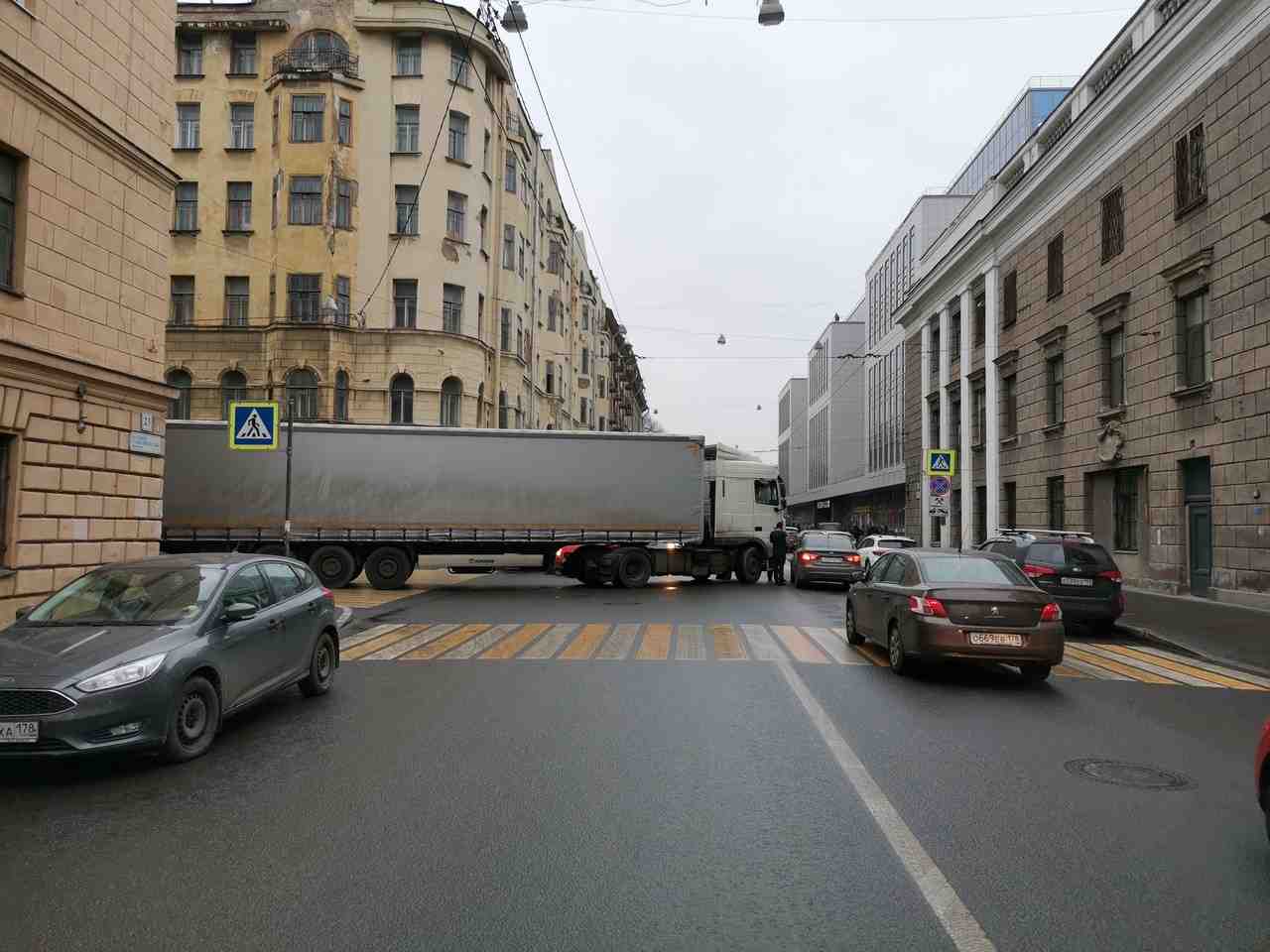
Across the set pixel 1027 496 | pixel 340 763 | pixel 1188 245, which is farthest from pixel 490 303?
pixel 340 763

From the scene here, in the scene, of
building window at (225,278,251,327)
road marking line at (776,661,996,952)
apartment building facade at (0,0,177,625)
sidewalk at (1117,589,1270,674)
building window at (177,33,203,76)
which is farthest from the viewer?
building window at (177,33,203,76)

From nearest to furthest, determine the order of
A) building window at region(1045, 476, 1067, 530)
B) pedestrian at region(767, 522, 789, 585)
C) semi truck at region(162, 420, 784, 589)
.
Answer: semi truck at region(162, 420, 784, 589)
pedestrian at region(767, 522, 789, 585)
building window at region(1045, 476, 1067, 530)

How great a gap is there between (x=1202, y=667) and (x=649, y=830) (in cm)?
1000

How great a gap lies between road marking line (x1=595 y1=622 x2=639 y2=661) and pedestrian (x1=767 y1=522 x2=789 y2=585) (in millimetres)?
10861

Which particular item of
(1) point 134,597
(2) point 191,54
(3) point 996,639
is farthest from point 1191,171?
(2) point 191,54

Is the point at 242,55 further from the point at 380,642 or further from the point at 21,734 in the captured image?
the point at 21,734

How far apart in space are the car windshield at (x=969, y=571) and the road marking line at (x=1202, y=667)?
275 cm

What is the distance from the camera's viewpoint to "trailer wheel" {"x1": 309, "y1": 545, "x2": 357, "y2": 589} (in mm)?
21562

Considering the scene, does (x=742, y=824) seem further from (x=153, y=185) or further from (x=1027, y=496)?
(x=1027, y=496)

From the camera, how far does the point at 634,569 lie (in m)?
23.1

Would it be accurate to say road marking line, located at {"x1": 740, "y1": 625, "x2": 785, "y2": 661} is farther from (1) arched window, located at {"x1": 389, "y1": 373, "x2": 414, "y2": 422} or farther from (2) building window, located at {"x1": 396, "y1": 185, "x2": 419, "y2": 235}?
(2) building window, located at {"x1": 396, "y1": 185, "x2": 419, "y2": 235}

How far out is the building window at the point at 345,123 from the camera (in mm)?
33219

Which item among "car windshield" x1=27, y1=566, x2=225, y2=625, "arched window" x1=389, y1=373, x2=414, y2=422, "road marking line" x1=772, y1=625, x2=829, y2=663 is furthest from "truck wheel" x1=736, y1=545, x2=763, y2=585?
"car windshield" x1=27, y1=566, x2=225, y2=625

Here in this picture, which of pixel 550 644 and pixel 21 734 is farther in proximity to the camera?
pixel 550 644
